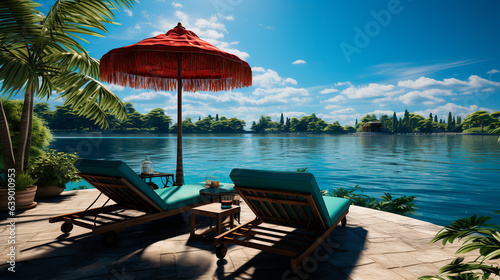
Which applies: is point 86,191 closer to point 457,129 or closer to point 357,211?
point 357,211

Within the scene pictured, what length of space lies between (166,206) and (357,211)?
351 centimetres

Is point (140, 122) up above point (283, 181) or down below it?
above

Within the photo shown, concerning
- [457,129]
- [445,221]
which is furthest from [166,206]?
[457,129]

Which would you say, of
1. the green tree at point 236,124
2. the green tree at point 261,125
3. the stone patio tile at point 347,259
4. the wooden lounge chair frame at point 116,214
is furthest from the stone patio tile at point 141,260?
the green tree at point 261,125

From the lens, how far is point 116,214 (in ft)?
12.5

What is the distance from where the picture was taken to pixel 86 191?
7.17m

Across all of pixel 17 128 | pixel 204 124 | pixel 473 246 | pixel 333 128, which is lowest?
pixel 473 246

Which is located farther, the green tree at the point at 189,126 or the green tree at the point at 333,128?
the green tree at the point at 333,128

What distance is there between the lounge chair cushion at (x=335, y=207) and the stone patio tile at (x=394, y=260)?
57 cm

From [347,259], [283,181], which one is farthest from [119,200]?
[347,259]

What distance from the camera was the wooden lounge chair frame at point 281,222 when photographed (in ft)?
9.03

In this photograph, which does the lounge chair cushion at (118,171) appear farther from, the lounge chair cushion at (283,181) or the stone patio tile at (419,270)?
the stone patio tile at (419,270)

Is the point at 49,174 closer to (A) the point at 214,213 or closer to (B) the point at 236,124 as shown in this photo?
(A) the point at 214,213

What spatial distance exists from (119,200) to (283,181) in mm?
2561
